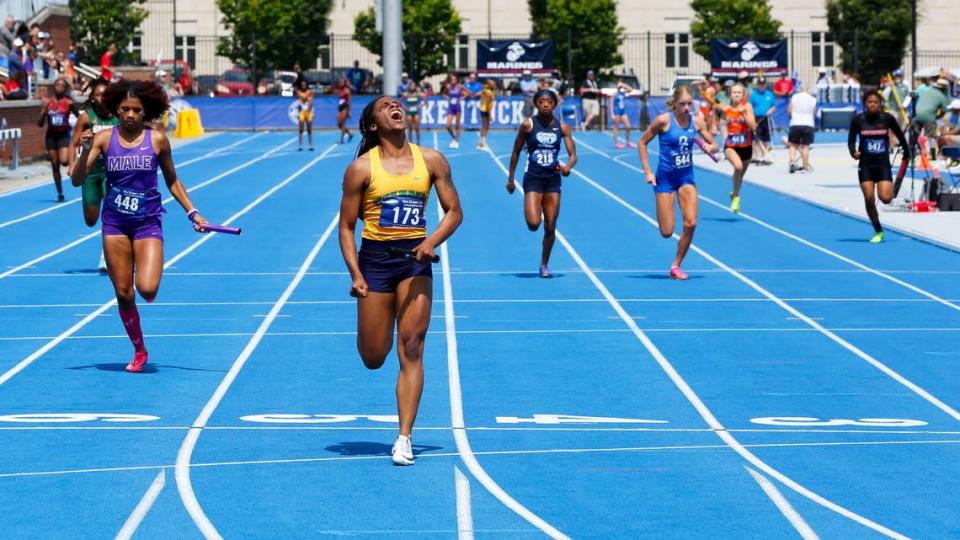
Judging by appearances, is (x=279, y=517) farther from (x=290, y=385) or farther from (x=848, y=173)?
(x=848, y=173)

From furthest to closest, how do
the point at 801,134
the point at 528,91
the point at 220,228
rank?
the point at 528,91 → the point at 801,134 → the point at 220,228

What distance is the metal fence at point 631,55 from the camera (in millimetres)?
77000

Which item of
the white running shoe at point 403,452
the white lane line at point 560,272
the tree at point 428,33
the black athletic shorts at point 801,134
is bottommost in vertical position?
the white running shoe at point 403,452

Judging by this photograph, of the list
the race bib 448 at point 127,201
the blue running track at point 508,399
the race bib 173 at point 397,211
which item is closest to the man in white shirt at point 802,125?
the blue running track at point 508,399

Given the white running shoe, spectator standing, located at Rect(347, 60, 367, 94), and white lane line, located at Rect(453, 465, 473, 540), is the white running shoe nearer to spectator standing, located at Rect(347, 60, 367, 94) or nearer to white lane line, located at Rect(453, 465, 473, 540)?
white lane line, located at Rect(453, 465, 473, 540)

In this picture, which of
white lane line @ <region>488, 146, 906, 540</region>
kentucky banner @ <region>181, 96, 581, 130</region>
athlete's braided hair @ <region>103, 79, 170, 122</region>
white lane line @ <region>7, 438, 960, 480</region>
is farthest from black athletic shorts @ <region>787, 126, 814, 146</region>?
white lane line @ <region>7, 438, 960, 480</region>

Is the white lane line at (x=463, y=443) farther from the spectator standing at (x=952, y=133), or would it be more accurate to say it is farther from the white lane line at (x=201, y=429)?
the spectator standing at (x=952, y=133)

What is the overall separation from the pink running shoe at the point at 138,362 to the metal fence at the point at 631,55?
6366cm

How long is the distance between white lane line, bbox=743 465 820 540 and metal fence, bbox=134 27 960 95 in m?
67.2

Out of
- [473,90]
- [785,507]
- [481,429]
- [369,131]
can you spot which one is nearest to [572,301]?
[481,429]

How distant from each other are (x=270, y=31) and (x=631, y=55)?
17.5 m

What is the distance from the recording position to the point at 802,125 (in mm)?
33812

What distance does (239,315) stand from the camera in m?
15.0

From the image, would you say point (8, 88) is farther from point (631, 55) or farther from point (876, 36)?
point (631, 55)
